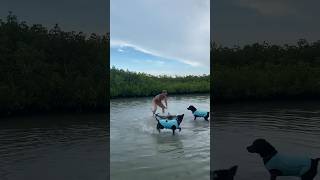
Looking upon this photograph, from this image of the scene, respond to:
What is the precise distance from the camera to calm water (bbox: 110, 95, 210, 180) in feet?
17.6

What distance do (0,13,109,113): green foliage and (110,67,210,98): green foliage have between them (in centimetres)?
145

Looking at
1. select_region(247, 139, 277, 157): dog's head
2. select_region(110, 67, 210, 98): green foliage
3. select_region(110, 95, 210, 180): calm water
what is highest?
select_region(110, 67, 210, 98): green foliage

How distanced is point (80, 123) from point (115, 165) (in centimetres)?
390

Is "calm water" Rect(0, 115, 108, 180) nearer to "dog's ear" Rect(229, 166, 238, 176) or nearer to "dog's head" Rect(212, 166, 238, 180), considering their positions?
"dog's head" Rect(212, 166, 238, 180)

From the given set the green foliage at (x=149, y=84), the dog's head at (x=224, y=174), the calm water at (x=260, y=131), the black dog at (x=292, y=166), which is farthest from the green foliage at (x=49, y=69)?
the black dog at (x=292, y=166)

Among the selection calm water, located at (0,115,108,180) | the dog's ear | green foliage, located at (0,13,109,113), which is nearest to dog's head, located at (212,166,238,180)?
the dog's ear

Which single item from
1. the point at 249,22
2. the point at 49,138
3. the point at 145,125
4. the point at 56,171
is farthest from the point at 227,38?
the point at 56,171

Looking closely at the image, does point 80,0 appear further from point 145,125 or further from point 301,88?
point 301,88

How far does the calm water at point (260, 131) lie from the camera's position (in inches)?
225

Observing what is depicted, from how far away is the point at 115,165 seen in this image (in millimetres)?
5863

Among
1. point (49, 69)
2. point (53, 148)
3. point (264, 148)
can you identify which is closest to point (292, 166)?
point (264, 148)

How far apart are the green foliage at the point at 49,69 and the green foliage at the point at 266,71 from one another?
10.5ft

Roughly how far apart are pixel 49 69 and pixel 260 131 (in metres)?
6.10

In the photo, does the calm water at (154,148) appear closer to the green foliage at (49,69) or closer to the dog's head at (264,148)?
the dog's head at (264,148)
